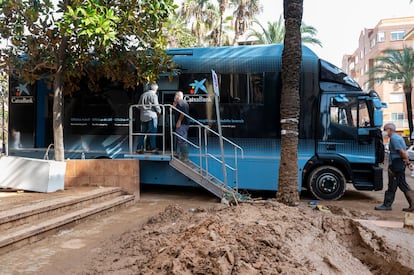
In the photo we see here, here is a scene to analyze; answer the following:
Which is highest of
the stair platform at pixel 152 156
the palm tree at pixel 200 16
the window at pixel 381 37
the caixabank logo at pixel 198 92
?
the window at pixel 381 37

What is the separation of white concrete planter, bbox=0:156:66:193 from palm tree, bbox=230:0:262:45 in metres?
21.0

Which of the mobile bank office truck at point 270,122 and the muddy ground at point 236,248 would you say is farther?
the mobile bank office truck at point 270,122

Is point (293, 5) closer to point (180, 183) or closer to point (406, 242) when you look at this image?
point (406, 242)

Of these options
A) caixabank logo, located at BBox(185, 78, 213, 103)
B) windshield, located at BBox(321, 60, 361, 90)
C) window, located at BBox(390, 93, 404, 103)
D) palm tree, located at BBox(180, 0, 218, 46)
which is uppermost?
palm tree, located at BBox(180, 0, 218, 46)

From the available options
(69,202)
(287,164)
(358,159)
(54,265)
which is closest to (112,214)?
(69,202)

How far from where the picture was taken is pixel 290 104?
6.69 metres

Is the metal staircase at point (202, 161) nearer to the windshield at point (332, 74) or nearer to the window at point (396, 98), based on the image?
the windshield at point (332, 74)

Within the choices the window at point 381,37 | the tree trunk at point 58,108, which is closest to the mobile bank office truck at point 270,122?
the tree trunk at point 58,108

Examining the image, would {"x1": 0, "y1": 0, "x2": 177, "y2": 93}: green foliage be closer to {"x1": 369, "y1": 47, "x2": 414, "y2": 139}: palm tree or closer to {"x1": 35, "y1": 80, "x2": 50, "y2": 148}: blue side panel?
{"x1": 35, "y1": 80, "x2": 50, "y2": 148}: blue side panel

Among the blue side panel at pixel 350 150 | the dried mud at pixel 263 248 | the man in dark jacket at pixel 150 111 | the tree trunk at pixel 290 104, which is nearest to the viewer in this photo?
the dried mud at pixel 263 248

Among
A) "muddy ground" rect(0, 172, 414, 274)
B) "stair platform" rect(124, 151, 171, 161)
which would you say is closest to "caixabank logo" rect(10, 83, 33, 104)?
"stair platform" rect(124, 151, 171, 161)

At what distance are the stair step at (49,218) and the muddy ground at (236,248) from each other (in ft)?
0.44

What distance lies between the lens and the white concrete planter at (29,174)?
285 inches

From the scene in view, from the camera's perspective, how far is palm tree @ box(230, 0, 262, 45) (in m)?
25.4
